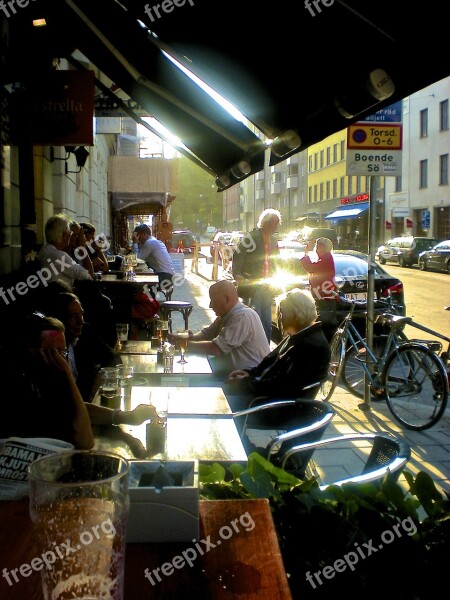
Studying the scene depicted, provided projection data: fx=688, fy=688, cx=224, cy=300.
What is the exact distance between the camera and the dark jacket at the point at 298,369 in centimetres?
466

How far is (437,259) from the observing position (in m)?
30.3

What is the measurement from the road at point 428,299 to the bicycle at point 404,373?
4829 millimetres

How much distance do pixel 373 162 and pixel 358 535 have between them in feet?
18.7

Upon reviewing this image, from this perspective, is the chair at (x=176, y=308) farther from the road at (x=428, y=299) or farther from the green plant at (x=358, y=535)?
the green plant at (x=358, y=535)

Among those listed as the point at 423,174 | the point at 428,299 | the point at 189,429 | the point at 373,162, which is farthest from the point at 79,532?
the point at 423,174

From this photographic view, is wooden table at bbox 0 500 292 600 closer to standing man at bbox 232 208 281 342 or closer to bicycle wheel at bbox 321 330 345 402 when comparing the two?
bicycle wheel at bbox 321 330 345 402

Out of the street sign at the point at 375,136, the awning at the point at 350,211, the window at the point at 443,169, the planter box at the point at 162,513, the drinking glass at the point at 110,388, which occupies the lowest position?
the drinking glass at the point at 110,388

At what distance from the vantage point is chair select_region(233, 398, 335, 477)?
11.9 feet

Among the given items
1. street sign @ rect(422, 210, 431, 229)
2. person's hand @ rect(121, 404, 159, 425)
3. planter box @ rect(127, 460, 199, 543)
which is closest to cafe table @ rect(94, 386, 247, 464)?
person's hand @ rect(121, 404, 159, 425)

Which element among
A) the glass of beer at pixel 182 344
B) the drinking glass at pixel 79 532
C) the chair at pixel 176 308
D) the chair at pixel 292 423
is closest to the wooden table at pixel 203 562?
the drinking glass at pixel 79 532

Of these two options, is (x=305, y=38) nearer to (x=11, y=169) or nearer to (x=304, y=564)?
(x=304, y=564)

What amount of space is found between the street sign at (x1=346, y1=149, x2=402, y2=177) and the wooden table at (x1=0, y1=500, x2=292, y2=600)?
560 centimetres

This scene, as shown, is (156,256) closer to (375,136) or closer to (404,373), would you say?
(375,136)

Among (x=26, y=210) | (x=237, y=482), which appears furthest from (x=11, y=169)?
(x=237, y=482)
